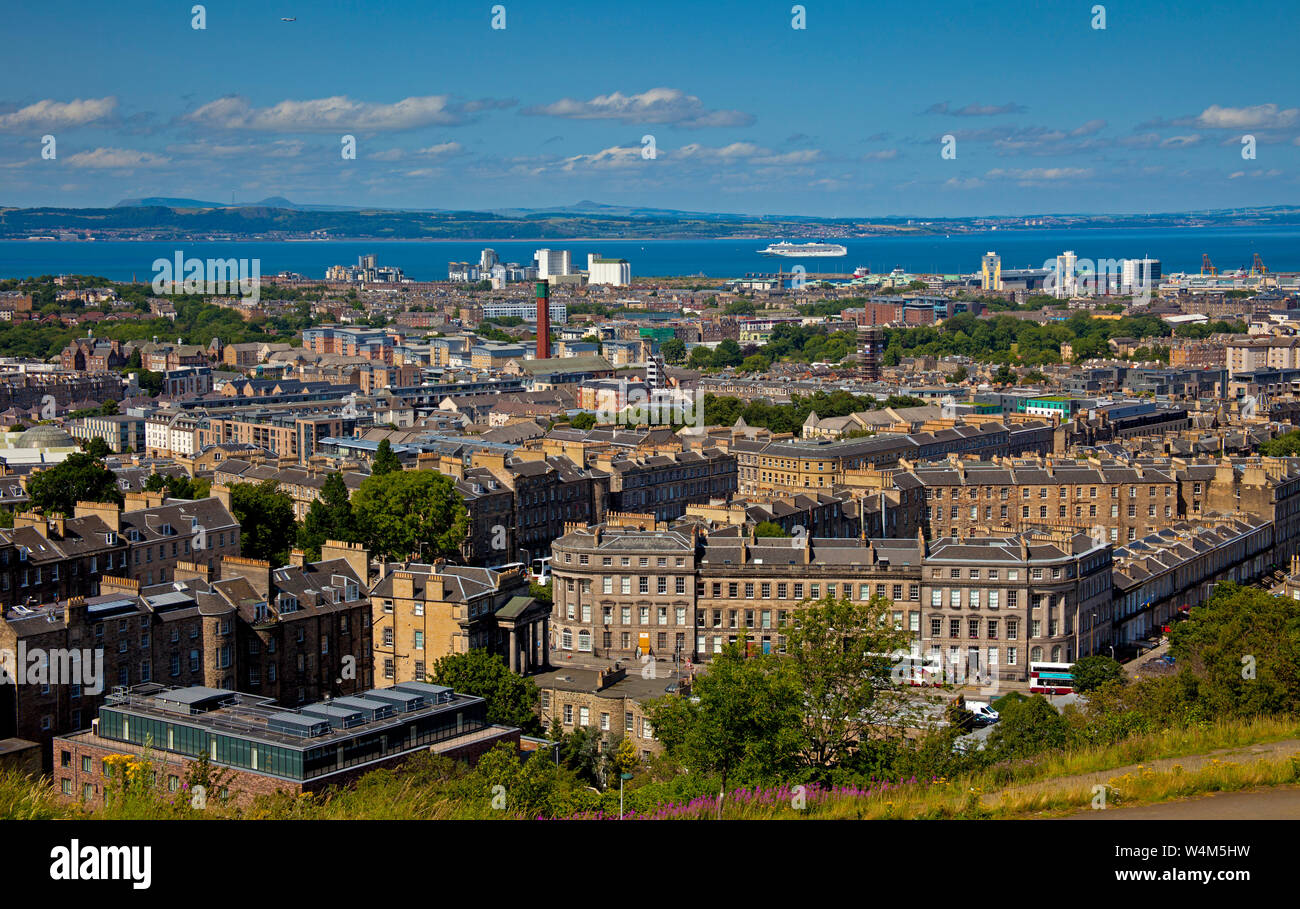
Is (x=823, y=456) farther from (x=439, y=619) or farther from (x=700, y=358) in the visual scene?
(x=700, y=358)

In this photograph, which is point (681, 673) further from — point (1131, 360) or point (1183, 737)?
point (1131, 360)

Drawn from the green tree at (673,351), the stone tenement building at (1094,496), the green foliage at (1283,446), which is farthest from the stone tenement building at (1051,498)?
the green tree at (673,351)

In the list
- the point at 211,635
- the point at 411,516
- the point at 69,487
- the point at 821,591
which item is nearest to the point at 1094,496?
the point at 821,591

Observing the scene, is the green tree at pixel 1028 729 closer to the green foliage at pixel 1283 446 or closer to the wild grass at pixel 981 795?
the wild grass at pixel 981 795

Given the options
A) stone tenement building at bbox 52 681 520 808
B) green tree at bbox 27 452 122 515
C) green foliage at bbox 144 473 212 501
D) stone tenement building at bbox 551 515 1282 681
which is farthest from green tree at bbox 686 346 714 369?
stone tenement building at bbox 52 681 520 808

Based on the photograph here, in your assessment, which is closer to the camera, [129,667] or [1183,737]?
[1183,737]
